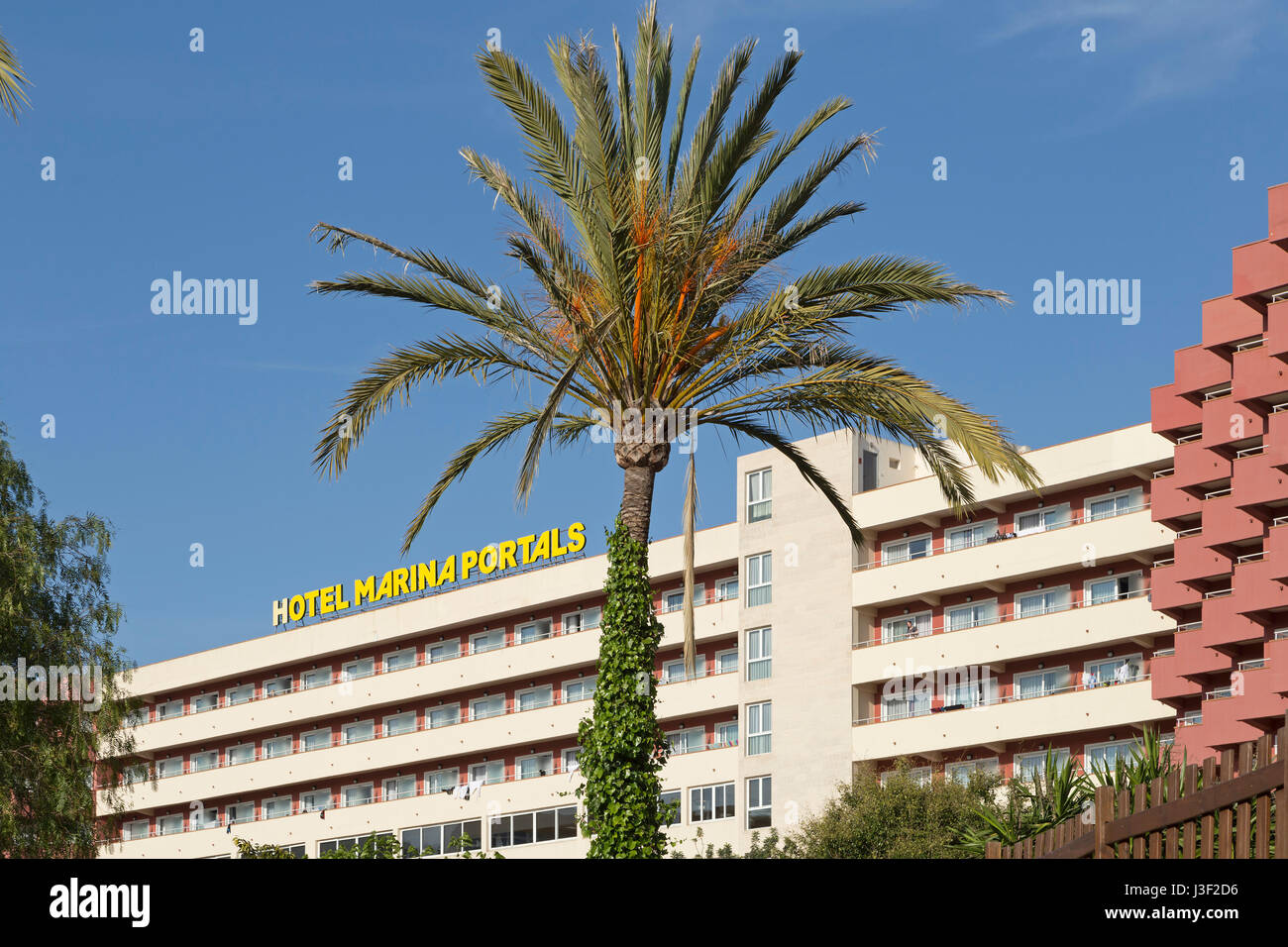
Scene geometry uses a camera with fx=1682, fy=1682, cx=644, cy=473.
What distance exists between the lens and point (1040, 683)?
63438mm

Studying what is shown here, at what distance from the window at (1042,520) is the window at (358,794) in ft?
125

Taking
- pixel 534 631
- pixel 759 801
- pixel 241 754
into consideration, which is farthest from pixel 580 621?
pixel 241 754

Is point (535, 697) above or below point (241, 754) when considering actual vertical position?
above

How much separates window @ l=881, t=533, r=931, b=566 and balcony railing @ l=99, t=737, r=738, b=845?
415 inches

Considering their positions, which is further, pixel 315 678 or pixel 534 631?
pixel 315 678

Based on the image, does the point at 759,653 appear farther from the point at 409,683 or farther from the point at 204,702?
the point at 204,702

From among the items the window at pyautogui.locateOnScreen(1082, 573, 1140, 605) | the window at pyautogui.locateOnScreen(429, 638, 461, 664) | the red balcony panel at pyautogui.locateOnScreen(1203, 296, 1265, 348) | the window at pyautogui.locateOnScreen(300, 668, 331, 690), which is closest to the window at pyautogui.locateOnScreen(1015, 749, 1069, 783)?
the window at pyautogui.locateOnScreen(1082, 573, 1140, 605)

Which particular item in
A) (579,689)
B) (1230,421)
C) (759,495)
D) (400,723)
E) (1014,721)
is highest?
(1230,421)

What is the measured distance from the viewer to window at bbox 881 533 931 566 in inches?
2677

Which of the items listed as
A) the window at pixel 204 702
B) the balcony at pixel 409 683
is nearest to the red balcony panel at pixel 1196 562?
the balcony at pixel 409 683

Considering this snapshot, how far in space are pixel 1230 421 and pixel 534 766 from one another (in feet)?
122

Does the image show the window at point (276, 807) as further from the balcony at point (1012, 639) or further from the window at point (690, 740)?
the balcony at point (1012, 639)
